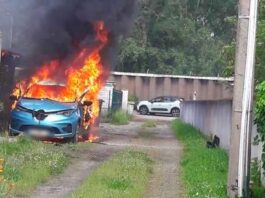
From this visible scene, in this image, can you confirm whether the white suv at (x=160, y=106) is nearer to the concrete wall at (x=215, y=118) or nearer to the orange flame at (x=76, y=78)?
the concrete wall at (x=215, y=118)

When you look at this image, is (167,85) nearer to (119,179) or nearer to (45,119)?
(45,119)

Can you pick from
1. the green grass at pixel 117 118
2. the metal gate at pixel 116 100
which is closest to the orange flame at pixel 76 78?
the green grass at pixel 117 118

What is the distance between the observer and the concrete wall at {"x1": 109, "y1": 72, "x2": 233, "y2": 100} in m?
41.5

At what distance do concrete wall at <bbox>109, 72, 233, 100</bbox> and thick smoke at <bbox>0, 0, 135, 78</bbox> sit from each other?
22.0m

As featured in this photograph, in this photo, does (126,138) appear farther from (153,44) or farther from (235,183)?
(153,44)

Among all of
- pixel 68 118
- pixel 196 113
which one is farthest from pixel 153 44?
pixel 68 118

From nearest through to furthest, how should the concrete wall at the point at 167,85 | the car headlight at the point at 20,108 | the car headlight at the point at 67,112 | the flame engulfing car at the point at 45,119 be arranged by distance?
the flame engulfing car at the point at 45,119 < the car headlight at the point at 20,108 < the car headlight at the point at 67,112 < the concrete wall at the point at 167,85

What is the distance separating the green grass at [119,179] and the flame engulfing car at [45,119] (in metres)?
2.49

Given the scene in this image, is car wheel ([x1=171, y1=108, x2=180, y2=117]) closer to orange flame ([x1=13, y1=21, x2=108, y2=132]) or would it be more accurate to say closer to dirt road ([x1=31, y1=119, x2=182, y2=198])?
dirt road ([x1=31, y1=119, x2=182, y2=198])

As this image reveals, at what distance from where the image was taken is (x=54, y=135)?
583 inches

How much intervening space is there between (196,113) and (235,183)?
1556cm

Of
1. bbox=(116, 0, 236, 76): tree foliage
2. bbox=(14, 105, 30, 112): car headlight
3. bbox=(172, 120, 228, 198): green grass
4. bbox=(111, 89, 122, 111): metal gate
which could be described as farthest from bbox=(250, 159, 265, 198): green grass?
bbox=(116, 0, 236, 76): tree foliage

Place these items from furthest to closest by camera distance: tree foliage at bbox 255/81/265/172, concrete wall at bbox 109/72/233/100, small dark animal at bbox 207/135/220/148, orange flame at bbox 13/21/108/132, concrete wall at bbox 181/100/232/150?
concrete wall at bbox 109/72/233/100 < orange flame at bbox 13/21/108/132 < small dark animal at bbox 207/135/220/148 < concrete wall at bbox 181/100/232/150 < tree foliage at bbox 255/81/265/172

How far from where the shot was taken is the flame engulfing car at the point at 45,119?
14.7 metres
